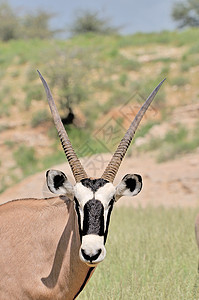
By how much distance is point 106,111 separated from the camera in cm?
2372

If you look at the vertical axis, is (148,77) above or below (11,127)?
above

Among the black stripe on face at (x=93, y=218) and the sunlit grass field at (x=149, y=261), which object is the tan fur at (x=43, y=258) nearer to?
the black stripe on face at (x=93, y=218)

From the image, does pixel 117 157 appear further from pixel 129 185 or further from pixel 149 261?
pixel 149 261

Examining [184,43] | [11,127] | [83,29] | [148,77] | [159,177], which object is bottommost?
[159,177]

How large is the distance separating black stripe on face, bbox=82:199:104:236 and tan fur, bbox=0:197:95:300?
0.42 metres

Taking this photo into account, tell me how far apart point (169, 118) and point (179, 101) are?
2662 millimetres

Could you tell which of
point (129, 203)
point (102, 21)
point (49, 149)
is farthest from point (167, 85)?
point (102, 21)

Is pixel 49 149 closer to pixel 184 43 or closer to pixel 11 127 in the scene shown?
pixel 11 127

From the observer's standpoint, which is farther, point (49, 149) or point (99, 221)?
point (49, 149)

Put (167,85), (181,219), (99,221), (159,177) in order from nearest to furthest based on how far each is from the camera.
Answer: (99,221) < (181,219) < (159,177) < (167,85)

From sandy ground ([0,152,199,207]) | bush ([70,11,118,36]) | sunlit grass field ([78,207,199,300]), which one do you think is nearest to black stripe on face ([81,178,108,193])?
sunlit grass field ([78,207,199,300])

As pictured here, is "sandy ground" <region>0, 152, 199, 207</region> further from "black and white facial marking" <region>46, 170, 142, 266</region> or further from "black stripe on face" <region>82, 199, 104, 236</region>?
"black stripe on face" <region>82, 199, 104, 236</region>

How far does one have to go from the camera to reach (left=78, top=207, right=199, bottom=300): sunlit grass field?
4986 mm

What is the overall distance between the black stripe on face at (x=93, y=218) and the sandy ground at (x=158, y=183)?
313 inches
